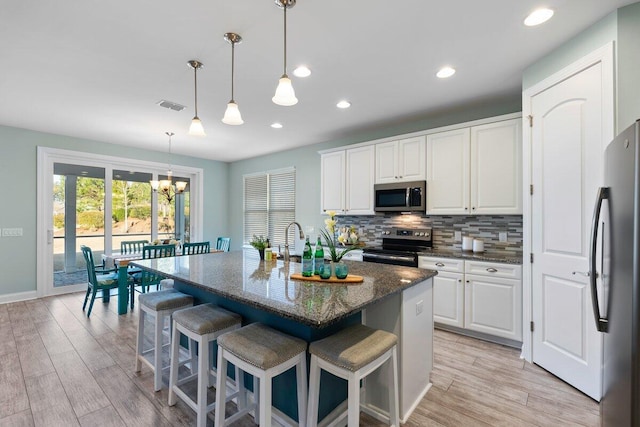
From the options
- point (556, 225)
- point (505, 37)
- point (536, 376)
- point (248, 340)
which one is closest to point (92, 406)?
point (248, 340)

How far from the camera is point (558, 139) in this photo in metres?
2.39

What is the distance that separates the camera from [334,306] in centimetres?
141

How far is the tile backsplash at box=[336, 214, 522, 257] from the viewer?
3.37 m

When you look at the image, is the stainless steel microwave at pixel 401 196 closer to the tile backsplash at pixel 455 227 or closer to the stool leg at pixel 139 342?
the tile backsplash at pixel 455 227

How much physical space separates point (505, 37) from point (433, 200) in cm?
187

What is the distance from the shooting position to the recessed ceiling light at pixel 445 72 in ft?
8.79

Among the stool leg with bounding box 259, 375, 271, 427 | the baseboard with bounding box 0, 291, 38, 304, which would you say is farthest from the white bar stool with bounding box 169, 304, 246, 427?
the baseboard with bounding box 0, 291, 38, 304

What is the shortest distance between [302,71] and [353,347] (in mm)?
2346

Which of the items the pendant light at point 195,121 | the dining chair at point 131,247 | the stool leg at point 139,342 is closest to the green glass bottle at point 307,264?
the pendant light at point 195,121

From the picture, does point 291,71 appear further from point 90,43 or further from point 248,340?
point 248,340

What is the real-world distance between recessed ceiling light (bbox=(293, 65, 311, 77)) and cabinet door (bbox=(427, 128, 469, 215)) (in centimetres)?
179

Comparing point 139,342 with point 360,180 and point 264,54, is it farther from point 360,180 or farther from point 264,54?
point 360,180

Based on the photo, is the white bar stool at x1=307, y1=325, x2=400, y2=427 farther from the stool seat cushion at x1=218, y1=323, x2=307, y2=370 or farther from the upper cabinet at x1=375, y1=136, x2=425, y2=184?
the upper cabinet at x1=375, y1=136, x2=425, y2=184

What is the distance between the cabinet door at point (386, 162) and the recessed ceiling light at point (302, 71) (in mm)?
1706
